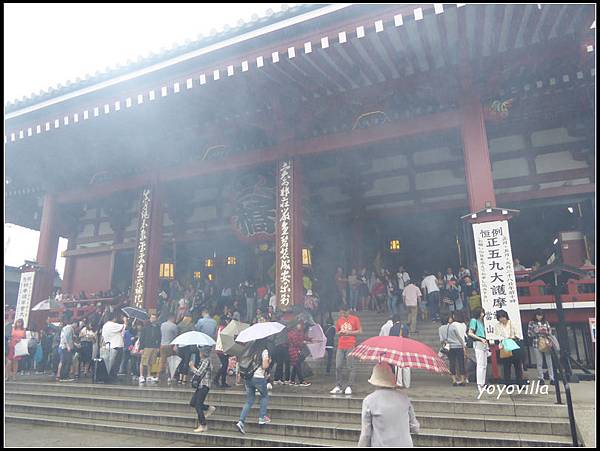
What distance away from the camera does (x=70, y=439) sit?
654 centimetres

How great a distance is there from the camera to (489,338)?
23.7 feet

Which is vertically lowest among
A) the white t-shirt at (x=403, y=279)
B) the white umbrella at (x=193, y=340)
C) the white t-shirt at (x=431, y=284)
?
the white umbrella at (x=193, y=340)

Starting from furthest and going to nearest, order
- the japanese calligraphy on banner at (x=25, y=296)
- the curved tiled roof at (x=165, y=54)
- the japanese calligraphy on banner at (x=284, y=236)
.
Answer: the japanese calligraphy on banner at (x=25, y=296)
the japanese calligraphy on banner at (x=284, y=236)
the curved tiled roof at (x=165, y=54)

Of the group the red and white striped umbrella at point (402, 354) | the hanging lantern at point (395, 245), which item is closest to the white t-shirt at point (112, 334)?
the red and white striped umbrella at point (402, 354)

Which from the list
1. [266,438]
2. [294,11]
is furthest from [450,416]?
[294,11]

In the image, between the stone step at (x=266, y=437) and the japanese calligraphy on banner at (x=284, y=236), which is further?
the japanese calligraphy on banner at (x=284, y=236)

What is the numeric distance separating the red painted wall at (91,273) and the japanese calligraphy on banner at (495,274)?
13.3 m

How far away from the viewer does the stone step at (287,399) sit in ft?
18.7

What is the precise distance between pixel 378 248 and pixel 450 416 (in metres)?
9.43

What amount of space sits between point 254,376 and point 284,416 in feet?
3.29

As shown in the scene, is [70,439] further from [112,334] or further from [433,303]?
[433,303]

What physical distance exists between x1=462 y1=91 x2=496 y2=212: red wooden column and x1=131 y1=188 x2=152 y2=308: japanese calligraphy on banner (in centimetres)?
841

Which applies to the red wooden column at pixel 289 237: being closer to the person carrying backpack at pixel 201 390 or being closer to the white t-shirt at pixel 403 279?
the person carrying backpack at pixel 201 390

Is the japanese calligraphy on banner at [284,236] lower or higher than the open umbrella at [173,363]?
higher
